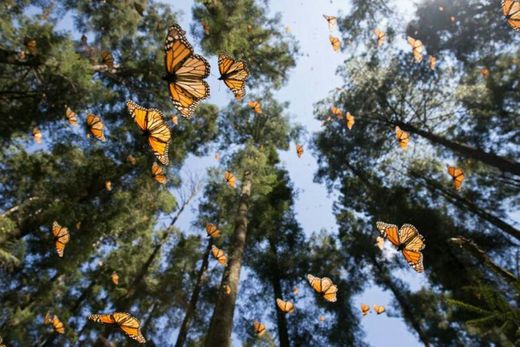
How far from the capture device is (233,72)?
4.42 meters

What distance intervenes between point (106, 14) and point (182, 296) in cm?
959

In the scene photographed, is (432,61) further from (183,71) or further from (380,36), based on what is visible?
(183,71)

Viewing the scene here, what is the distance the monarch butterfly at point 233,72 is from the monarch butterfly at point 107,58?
276 inches

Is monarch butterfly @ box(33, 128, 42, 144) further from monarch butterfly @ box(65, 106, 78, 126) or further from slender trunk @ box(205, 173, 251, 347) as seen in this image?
slender trunk @ box(205, 173, 251, 347)

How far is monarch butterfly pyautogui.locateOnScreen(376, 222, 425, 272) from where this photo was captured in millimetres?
5053

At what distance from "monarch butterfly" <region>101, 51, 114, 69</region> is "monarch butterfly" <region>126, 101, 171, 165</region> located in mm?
6483

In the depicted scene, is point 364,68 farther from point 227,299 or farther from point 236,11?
point 227,299

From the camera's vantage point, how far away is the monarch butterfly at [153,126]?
406 centimetres

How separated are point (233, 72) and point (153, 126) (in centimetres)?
130

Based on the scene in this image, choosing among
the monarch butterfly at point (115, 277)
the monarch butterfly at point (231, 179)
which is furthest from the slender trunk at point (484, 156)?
the monarch butterfly at point (115, 277)

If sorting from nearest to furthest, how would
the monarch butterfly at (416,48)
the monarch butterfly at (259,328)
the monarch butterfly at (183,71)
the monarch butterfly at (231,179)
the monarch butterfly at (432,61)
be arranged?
the monarch butterfly at (183,71) < the monarch butterfly at (231,179) < the monarch butterfly at (416,48) < the monarch butterfly at (259,328) < the monarch butterfly at (432,61)

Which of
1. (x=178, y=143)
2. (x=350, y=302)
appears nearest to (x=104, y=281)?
(x=178, y=143)

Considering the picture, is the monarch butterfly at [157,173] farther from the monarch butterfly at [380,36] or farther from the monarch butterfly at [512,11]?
the monarch butterfly at [380,36]

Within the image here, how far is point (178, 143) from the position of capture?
11.8m
